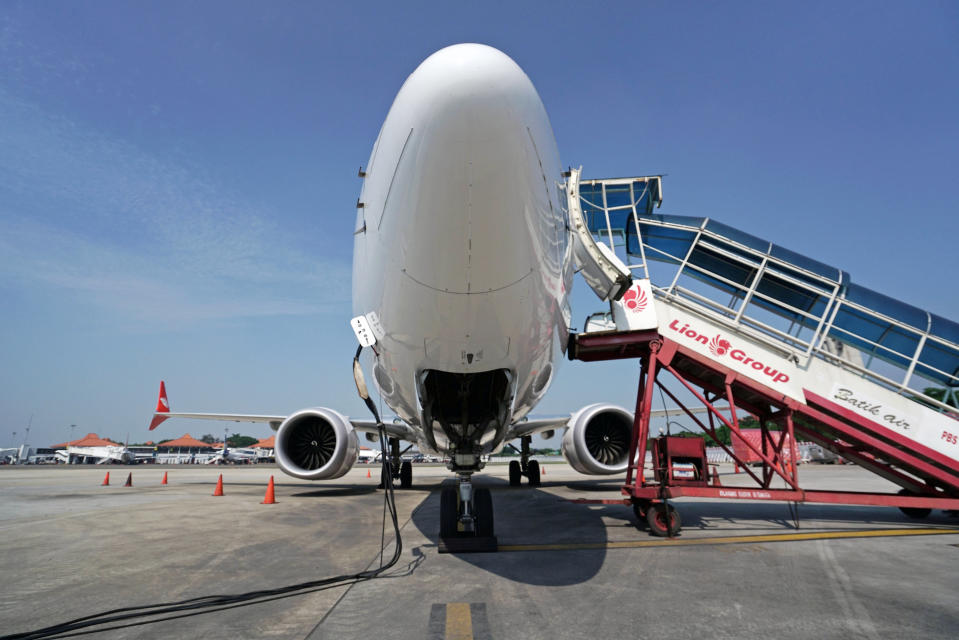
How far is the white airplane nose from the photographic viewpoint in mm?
2773

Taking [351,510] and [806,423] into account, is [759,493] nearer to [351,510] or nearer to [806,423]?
[806,423]

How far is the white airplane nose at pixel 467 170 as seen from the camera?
2.77 m

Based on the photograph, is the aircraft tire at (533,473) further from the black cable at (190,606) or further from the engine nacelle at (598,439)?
the black cable at (190,606)

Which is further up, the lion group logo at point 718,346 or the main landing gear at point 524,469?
the lion group logo at point 718,346

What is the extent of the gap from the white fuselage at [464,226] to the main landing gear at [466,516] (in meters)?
2.18

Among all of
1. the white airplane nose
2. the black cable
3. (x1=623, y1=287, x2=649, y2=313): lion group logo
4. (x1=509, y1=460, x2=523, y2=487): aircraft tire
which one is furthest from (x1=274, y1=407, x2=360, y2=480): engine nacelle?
the white airplane nose

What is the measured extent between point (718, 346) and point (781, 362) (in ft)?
3.36

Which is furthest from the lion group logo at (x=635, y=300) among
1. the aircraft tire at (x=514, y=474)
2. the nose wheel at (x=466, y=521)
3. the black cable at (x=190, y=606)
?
the aircraft tire at (x=514, y=474)

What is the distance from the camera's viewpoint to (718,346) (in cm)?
820

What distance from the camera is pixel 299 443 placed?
12.0 meters

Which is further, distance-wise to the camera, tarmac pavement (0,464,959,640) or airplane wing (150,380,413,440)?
airplane wing (150,380,413,440)

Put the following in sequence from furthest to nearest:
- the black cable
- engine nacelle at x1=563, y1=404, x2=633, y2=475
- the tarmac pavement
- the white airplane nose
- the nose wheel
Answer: engine nacelle at x1=563, y1=404, x2=633, y2=475 < the nose wheel < the tarmac pavement < the black cable < the white airplane nose

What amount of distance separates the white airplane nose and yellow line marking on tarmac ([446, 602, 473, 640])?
2.23 meters

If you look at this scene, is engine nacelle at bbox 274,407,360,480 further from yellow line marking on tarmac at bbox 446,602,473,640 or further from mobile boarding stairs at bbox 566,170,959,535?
yellow line marking on tarmac at bbox 446,602,473,640
